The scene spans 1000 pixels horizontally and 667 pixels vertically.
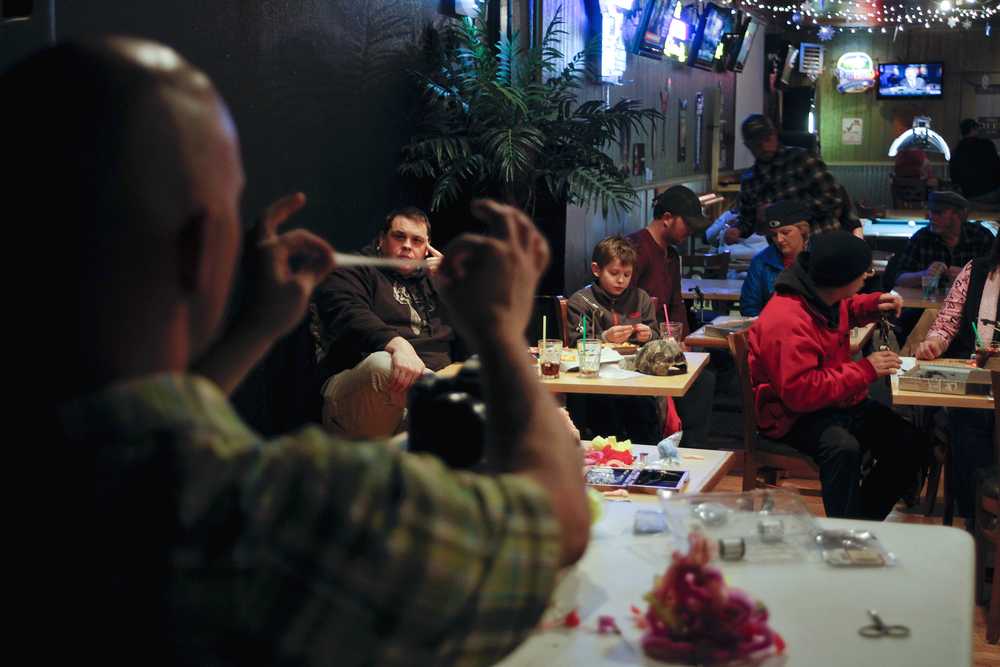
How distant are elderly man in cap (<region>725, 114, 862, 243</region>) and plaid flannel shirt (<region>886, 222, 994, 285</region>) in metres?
0.38

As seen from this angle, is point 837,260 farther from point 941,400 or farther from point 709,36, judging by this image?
point 709,36

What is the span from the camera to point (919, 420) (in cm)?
604

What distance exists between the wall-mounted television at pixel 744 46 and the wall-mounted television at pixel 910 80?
3625mm

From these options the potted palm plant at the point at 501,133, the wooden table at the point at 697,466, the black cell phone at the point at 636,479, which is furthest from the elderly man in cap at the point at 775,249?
the black cell phone at the point at 636,479

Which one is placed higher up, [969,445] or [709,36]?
[709,36]

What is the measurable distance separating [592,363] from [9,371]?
4.12 metres

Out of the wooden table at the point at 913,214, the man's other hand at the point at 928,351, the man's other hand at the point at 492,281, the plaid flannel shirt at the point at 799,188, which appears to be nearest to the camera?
the man's other hand at the point at 492,281

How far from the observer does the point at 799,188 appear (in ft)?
26.8

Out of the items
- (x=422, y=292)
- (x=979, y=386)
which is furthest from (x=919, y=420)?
(x=422, y=292)

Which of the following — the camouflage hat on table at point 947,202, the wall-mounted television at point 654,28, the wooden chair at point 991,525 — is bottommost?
the wooden chair at point 991,525

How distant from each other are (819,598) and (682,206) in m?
4.83

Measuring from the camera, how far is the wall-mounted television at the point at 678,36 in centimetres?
1073

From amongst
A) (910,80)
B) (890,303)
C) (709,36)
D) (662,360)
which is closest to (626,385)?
(662,360)

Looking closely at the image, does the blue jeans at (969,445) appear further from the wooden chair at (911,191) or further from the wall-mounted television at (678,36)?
the wooden chair at (911,191)
